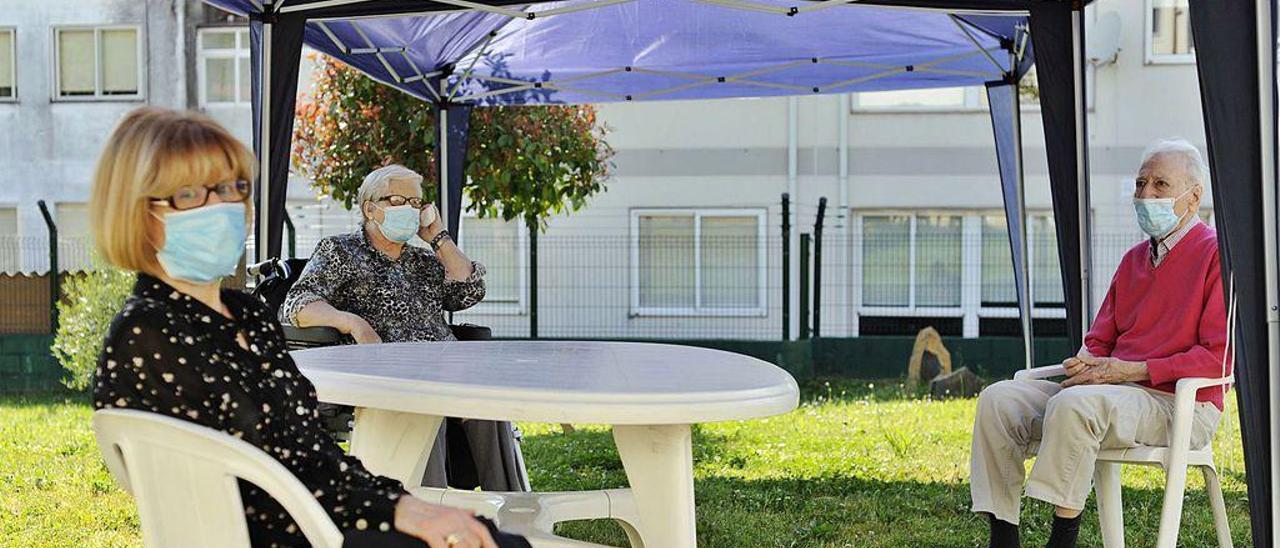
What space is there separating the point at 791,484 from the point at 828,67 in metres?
2.30

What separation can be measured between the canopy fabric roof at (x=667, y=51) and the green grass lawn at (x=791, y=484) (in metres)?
1.91

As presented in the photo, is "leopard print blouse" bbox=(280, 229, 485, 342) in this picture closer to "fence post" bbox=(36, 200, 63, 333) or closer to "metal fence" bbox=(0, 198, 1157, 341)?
"metal fence" bbox=(0, 198, 1157, 341)

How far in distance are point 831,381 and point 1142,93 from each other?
14.4 ft

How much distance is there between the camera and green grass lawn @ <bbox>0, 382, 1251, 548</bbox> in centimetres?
441

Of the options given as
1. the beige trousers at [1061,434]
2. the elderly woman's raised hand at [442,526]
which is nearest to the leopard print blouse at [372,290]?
the beige trousers at [1061,434]

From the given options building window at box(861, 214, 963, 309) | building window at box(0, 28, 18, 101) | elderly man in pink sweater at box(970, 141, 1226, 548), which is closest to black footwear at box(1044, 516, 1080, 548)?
elderly man in pink sweater at box(970, 141, 1226, 548)

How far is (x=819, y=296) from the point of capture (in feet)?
33.0

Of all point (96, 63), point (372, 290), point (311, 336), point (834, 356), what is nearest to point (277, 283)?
point (372, 290)

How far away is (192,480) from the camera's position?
4.99ft

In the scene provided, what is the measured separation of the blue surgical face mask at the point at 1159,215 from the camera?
367 cm

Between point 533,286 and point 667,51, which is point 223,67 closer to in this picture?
point 533,286

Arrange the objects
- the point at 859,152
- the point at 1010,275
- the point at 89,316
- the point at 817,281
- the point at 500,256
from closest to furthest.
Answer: the point at 89,316
the point at 817,281
the point at 1010,275
the point at 500,256
the point at 859,152

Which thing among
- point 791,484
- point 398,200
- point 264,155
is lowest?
point 791,484

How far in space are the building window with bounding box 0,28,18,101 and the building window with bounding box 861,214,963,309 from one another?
29.1ft
